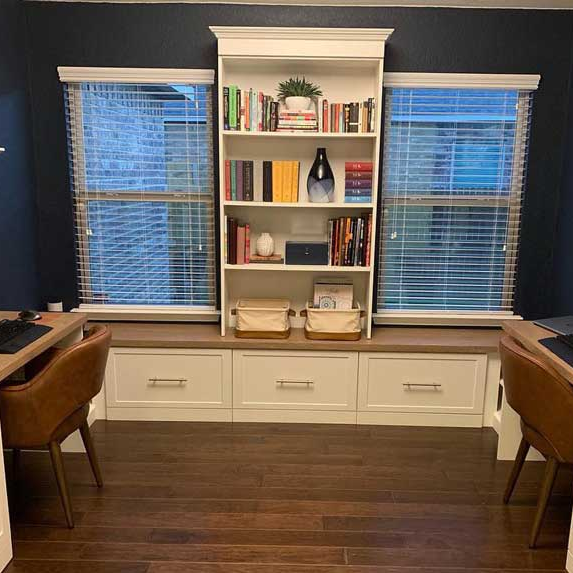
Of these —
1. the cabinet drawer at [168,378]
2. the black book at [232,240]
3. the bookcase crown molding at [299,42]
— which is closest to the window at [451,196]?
the bookcase crown molding at [299,42]

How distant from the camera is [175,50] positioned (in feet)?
10.5

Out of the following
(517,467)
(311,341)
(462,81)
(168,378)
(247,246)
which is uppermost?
(462,81)

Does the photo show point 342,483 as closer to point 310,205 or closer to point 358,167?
point 310,205

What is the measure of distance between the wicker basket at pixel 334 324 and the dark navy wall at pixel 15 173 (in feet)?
5.75

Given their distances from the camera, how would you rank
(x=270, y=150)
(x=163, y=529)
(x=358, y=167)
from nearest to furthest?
(x=163, y=529) < (x=358, y=167) < (x=270, y=150)

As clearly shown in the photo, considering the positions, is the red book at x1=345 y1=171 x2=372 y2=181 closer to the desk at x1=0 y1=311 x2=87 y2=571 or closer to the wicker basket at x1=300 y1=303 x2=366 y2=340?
the wicker basket at x1=300 y1=303 x2=366 y2=340

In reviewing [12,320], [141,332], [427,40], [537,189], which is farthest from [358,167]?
[12,320]

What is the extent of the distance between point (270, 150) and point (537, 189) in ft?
5.61

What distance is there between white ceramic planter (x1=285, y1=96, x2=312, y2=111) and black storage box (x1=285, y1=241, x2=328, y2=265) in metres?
0.79

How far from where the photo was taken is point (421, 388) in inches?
124

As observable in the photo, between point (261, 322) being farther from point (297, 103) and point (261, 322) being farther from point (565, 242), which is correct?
point (565, 242)

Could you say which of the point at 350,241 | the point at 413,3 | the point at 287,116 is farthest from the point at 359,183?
the point at 413,3

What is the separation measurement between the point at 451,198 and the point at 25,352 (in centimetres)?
262

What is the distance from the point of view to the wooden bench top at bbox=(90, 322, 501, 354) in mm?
3105
